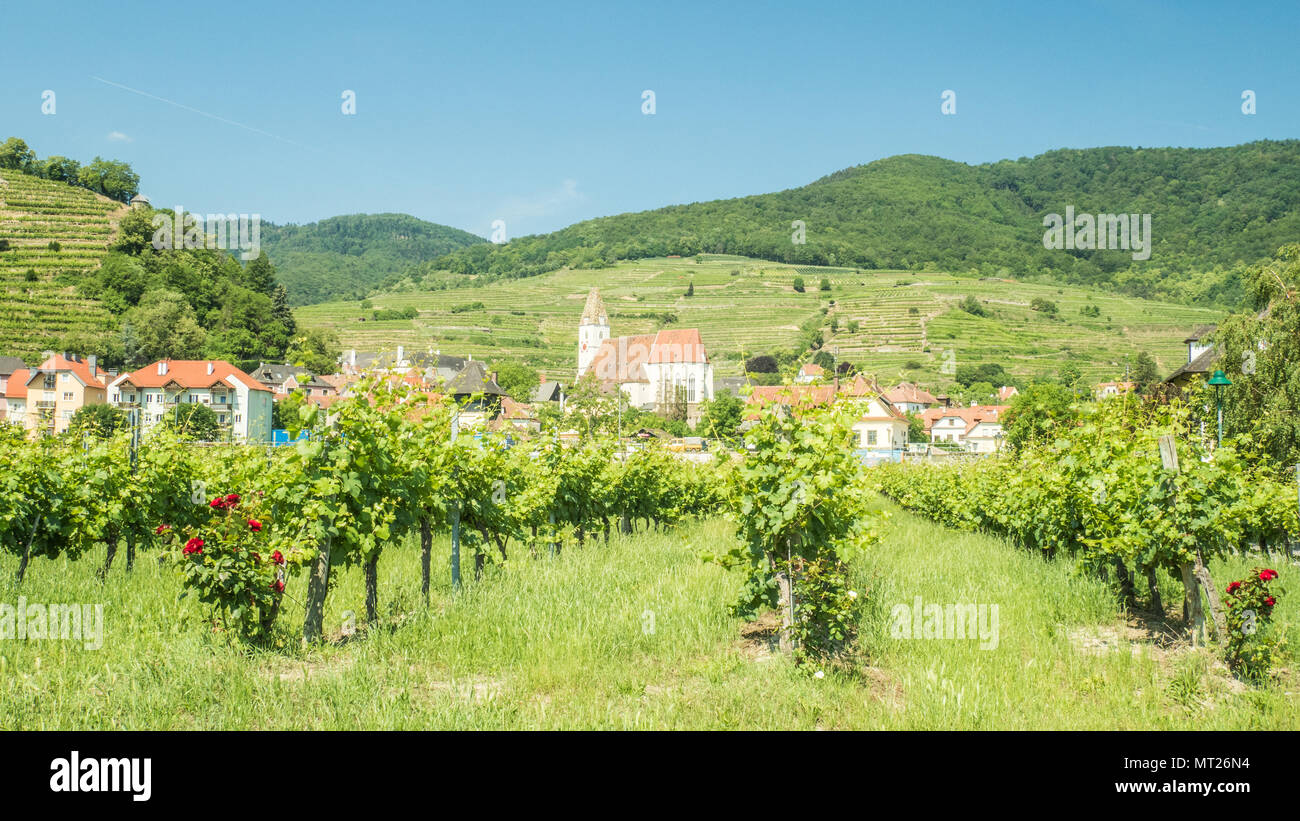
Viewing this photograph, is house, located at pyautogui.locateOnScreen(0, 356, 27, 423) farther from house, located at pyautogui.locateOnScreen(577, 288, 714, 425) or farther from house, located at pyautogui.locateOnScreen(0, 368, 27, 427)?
house, located at pyautogui.locateOnScreen(577, 288, 714, 425)

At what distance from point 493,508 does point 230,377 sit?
7430cm

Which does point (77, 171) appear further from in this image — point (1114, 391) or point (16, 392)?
point (1114, 391)

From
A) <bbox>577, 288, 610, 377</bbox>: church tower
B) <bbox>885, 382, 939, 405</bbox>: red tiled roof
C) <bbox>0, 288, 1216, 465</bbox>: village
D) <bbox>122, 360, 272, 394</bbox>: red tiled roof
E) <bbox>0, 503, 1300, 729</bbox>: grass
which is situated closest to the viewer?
<bbox>0, 503, 1300, 729</bbox>: grass

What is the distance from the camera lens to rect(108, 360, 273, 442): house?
72688 mm

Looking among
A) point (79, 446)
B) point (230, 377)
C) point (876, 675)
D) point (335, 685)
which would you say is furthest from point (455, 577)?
point (230, 377)

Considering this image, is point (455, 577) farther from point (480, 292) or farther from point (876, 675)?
point (480, 292)

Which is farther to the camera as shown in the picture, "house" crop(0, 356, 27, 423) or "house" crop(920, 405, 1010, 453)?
"house" crop(920, 405, 1010, 453)

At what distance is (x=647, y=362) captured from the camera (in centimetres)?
12325

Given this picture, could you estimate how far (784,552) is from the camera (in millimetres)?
6957

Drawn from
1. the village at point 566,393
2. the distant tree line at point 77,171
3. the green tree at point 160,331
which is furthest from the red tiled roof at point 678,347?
the distant tree line at point 77,171

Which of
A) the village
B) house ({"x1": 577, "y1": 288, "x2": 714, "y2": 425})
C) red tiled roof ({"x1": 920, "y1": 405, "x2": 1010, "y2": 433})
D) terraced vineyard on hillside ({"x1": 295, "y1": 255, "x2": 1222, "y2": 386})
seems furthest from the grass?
house ({"x1": 577, "y1": 288, "x2": 714, "y2": 425})

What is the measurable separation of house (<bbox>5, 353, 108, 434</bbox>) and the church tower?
6726 centimetres

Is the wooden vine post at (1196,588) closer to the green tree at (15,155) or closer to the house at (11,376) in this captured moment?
the house at (11,376)

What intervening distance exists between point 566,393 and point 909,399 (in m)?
41.2
